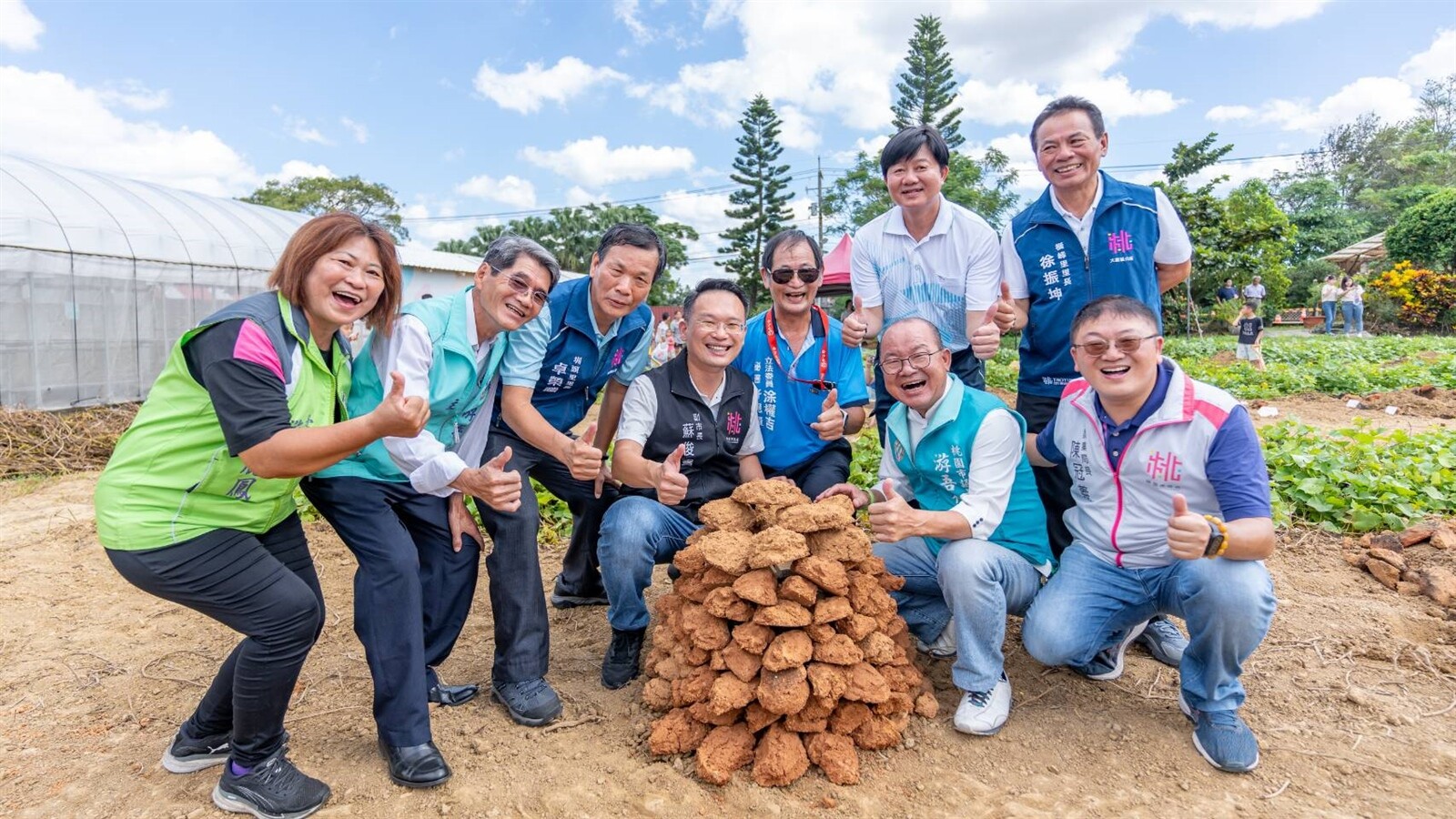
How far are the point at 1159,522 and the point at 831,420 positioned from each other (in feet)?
4.17

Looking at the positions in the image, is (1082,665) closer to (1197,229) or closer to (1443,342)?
(1443,342)

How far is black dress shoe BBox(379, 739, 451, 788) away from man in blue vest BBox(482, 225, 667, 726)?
1.24 ft

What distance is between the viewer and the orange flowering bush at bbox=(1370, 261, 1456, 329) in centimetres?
2022

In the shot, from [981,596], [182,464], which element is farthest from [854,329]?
[182,464]

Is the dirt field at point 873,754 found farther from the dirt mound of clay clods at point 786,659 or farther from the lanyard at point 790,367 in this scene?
the lanyard at point 790,367

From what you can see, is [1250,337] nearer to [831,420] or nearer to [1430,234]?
[831,420]

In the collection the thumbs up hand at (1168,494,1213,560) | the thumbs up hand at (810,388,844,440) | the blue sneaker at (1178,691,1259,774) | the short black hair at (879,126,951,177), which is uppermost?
the short black hair at (879,126,951,177)

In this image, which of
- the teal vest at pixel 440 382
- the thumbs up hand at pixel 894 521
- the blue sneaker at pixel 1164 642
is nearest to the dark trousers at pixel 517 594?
the teal vest at pixel 440 382

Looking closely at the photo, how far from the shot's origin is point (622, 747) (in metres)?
2.56

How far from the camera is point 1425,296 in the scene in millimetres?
20453

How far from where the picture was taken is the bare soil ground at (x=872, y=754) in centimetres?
224

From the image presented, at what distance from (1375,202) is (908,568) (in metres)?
46.7

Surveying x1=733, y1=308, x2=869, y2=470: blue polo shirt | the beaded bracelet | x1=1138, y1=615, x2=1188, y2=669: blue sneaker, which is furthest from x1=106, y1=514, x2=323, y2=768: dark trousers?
x1=1138, y1=615, x2=1188, y2=669: blue sneaker

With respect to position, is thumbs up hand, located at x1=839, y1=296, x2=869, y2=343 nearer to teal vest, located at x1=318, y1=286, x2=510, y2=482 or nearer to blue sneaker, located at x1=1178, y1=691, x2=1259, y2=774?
teal vest, located at x1=318, y1=286, x2=510, y2=482
